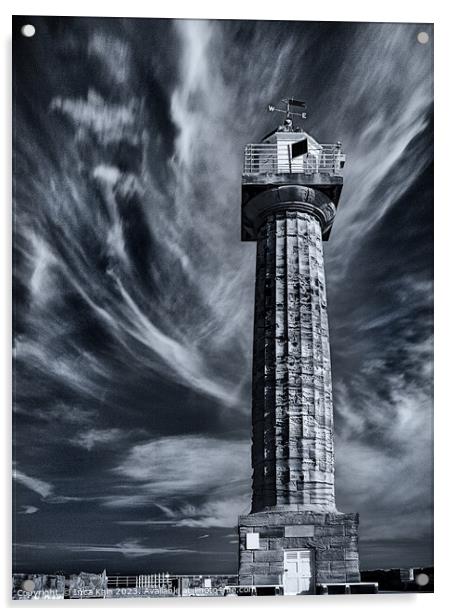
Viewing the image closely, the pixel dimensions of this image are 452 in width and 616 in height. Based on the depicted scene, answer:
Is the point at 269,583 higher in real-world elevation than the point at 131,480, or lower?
lower

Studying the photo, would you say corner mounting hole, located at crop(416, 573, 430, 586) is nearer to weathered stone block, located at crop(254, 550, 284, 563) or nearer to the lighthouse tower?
the lighthouse tower

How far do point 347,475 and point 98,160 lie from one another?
6.32 metres

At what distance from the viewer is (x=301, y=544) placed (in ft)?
51.8

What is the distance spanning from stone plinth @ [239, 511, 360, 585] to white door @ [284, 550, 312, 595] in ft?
0.22

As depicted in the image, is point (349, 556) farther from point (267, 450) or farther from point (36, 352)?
point (36, 352)

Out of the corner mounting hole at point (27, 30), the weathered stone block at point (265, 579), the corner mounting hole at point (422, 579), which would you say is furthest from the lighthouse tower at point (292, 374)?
the corner mounting hole at point (27, 30)

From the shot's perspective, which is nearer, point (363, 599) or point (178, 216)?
point (363, 599)

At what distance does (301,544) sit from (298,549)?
0.09 m

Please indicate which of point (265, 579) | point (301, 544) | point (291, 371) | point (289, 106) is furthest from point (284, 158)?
point (265, 579)

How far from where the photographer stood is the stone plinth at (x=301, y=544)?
51.1 ft

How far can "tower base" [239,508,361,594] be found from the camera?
15539mm

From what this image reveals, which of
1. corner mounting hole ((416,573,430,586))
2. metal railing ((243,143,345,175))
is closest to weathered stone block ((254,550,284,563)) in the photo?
corner mounting hole ((416,573,430,586))
